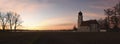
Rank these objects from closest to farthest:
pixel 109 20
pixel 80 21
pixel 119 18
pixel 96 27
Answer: pixel 119 18 → pixel 109 20 → pixel 96 27 → pixel 80 21

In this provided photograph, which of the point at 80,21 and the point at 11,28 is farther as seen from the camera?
the point at 80,21

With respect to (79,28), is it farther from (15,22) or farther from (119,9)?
(119,9)

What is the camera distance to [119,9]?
94.6 m

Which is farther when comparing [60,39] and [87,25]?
[87,25]

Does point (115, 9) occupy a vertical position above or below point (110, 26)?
above

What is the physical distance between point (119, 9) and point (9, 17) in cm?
5249

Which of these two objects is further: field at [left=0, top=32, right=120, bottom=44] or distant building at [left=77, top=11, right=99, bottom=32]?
distant building at [left=77, top=11, right=99, bottom=32]

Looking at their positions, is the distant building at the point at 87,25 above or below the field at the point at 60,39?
above

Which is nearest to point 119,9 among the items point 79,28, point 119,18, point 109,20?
point 119,18

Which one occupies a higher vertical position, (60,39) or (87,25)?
(87,25)

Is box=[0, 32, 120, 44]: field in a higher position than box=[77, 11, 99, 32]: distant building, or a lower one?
lower

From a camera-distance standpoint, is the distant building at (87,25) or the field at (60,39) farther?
the distant building at (87,25)

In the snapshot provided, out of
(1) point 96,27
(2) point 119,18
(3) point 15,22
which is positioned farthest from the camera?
(1) point 96,27

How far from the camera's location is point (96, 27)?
15012 cm
